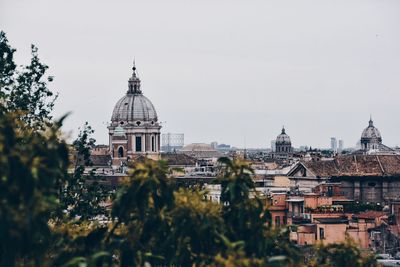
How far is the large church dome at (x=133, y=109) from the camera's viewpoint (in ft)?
514

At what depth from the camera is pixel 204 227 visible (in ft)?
88.4

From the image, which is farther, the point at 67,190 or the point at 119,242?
the point at 67,190

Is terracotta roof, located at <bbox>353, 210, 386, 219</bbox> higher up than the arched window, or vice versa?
the arched window

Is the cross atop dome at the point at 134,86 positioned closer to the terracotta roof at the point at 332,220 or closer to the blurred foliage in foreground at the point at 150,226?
the terracotta roof at the point at 332,220

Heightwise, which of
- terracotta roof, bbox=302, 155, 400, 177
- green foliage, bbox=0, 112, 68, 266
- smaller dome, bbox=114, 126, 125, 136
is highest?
smaller dome, bbox=114, 126, 125, 136

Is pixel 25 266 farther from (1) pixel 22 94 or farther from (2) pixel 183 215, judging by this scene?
(1) pixel 22 94

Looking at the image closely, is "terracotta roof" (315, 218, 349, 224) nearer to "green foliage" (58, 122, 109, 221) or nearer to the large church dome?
"green foliage" (58, 122, 109, 221)

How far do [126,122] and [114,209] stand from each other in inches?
5073

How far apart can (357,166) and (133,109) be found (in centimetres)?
7584

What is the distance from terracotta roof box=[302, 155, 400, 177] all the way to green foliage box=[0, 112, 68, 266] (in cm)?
6004

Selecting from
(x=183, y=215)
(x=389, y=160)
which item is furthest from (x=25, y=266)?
(x=389, y=160)

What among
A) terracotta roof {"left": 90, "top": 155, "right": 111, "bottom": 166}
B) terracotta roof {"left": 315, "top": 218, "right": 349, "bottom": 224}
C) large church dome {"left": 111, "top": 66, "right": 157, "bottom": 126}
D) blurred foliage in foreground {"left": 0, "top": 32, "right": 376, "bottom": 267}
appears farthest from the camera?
large church dome {"left": 111, "top": 66, "right": 157, "bottom": 126}

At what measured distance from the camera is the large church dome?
157 m

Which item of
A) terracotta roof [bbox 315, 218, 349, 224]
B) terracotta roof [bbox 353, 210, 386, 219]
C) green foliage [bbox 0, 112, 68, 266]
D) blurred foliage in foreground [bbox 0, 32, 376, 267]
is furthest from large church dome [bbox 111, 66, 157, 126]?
green foliage [bbox 0, 112, 68, 266]
